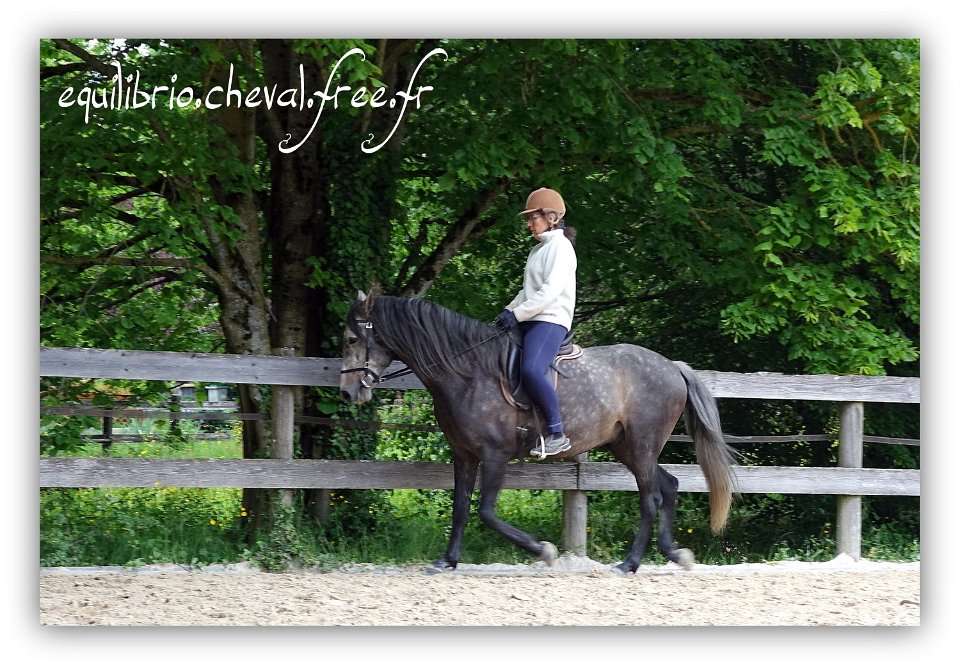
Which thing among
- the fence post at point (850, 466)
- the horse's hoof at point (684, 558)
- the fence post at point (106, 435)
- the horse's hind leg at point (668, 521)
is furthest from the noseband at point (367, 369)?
the fence post at point (850, 466)

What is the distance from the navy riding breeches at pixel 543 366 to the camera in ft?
23.4

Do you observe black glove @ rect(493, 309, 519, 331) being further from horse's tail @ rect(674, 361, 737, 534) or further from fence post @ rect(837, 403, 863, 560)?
fence post @ rect(837, 403, 863, 560)

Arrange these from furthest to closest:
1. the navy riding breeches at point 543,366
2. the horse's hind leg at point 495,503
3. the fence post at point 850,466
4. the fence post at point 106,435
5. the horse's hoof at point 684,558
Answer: the fence post at point 106,435 < the fence post at point 850,466 < the horse's hoof at point 684,558 < the horse's hind leg at point 495,503 < the navy riding breeches at point 543,366

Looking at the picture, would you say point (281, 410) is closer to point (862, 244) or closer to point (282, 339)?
point (282, 339)

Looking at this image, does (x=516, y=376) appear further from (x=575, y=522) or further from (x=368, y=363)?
(x=575, y=522)

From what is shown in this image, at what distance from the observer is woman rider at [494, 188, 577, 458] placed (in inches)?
281

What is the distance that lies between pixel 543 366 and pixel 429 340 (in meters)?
0.82

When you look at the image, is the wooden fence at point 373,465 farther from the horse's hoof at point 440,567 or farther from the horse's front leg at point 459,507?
the horse's hoof at point 440,567

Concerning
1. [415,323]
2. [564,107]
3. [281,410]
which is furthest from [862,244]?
[281,410]

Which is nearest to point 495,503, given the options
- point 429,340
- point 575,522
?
point 575,522

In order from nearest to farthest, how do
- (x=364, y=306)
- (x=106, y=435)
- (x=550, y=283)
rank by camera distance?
(x=550, y=283) < (x=364, y=306) < (x=106, y=435)

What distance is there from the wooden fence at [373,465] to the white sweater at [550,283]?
1375 mm

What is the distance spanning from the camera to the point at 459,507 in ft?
24.4

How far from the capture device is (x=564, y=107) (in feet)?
27.1
